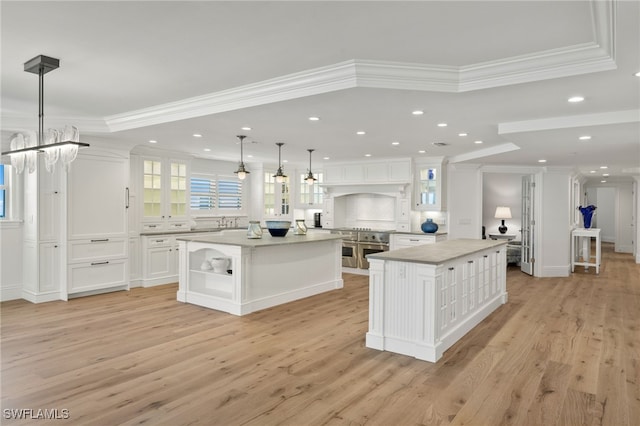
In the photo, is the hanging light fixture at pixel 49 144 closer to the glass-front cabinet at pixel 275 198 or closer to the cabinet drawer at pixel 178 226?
the cabinet drawer at pixel 178 226

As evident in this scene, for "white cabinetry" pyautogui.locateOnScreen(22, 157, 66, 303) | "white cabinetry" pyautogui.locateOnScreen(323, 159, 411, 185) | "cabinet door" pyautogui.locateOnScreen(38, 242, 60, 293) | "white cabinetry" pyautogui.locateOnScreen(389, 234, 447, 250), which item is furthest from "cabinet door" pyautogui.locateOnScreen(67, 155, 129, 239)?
"white cabinetry" pyautogui.locateOnScreen(389, 234, 447, 250)

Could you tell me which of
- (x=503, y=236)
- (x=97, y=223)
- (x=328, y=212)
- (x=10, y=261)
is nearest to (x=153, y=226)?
(x=97, y=223)

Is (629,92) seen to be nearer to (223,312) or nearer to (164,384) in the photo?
(164,384)

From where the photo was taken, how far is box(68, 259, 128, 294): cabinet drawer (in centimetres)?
598

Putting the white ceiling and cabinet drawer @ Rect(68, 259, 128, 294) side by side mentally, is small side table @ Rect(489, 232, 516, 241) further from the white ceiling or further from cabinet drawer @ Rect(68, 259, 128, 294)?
cabinet drawer @ Rect(68, 259, 128, 294)

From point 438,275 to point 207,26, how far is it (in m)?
2.72

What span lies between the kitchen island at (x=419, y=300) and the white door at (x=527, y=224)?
472cm

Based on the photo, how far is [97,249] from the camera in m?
6.24

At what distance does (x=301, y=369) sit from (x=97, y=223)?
446cm

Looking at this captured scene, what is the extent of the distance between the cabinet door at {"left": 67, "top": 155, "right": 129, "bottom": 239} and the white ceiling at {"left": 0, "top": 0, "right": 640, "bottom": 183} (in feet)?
2.81

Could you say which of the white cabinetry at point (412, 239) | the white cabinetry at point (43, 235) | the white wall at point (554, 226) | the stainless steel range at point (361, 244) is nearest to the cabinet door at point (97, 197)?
the white cabinetry at point (43, 235)

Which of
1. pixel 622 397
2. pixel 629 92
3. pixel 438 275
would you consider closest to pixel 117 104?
pixel 438 275

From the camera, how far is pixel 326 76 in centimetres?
341

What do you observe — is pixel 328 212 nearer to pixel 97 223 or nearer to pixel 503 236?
pixel 503 236
